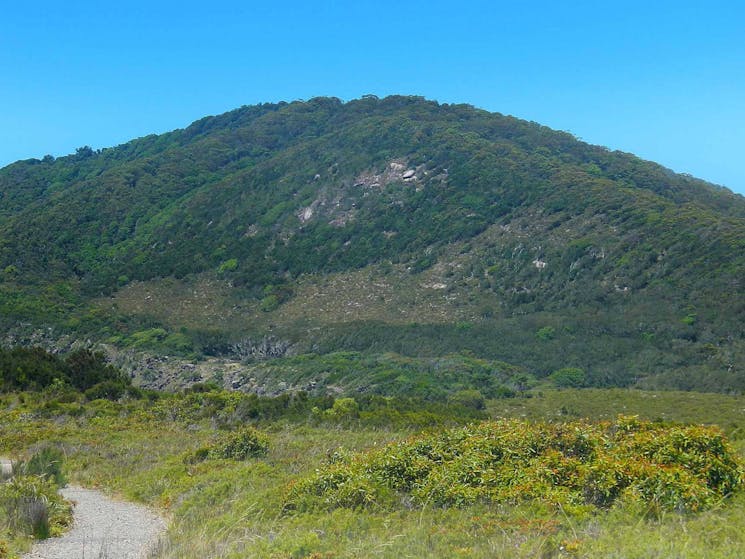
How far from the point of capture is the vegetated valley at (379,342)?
719 cm

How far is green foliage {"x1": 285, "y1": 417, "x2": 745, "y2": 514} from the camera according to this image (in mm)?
6918

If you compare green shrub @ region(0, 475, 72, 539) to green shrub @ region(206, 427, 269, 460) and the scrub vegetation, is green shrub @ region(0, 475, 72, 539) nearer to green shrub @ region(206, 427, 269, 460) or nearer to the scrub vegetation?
the scrub vegetation

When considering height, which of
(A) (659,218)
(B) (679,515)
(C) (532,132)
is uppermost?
(C) (532,132)

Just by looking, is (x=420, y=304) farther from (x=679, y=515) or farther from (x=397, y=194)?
(x=679, y=515)

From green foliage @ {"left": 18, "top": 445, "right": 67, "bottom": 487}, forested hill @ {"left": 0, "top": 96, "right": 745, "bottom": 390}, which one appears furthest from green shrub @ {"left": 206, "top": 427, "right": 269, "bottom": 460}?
forested hill @ {"left": 0, "top": 96, "right": 745, "bottom": 390}

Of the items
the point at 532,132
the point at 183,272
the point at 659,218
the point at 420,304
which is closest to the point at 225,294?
the point at 183,272

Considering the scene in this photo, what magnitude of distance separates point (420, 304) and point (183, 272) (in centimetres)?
2159

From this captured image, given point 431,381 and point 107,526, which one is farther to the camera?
point 431,381

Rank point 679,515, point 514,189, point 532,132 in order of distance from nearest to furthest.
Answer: point 679,515 < point 514,189 < point 532,132

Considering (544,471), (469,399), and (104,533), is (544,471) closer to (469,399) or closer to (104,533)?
(104,533)

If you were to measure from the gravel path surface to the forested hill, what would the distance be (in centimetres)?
2322

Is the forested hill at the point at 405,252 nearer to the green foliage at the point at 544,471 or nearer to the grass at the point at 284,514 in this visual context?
the grass at the point at 284,514

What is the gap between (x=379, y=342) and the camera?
122 feet

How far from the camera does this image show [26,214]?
66.2 meters
